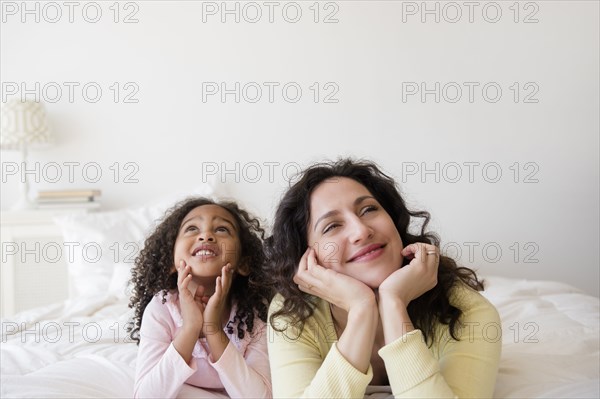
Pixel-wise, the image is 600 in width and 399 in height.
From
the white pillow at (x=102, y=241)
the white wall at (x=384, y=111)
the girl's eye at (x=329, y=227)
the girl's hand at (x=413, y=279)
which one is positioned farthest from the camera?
the white wall at (x=384, y=111)

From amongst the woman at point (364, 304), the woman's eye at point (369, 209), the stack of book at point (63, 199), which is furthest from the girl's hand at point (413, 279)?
the stack of book at point (63, 199)

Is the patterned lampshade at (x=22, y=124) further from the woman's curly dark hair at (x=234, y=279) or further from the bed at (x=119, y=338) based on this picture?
the woman's curly dark hair at (x=234, y=279)

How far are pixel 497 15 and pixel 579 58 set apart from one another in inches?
17.7

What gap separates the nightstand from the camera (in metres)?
2.91

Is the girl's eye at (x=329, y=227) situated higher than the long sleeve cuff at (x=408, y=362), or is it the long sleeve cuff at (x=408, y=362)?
the girl's eye at (x=329, y=227)

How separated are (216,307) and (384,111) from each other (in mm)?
2034

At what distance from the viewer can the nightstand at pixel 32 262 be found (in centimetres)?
291

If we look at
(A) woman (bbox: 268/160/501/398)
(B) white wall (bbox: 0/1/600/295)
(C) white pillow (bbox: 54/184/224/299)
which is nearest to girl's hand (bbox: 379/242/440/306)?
(A) woman (bbox: 268/160/501/398)

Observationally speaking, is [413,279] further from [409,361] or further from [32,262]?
[32,262]

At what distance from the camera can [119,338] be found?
5.70 ft

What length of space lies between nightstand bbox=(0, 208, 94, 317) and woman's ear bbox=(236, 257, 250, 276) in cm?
174

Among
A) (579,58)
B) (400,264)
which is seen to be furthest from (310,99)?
(400,264)

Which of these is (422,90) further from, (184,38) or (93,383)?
(93,383)

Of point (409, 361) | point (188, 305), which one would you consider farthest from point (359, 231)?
point (188, 305)
